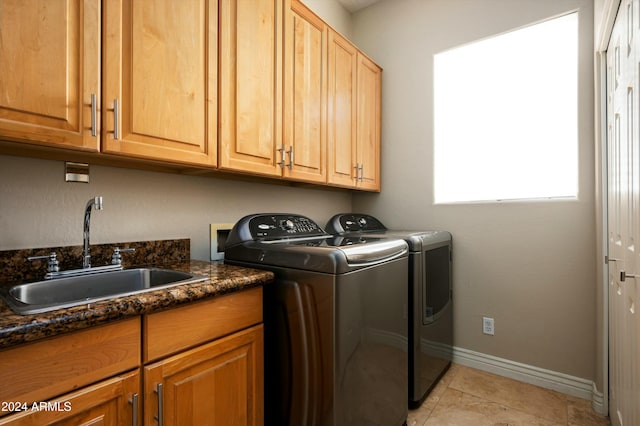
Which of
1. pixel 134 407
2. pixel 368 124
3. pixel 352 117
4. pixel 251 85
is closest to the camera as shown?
pixel 134 407

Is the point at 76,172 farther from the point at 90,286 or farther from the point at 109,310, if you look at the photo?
the point at 109,310

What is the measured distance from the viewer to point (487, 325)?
2293 mm

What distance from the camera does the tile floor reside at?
68.8 inches

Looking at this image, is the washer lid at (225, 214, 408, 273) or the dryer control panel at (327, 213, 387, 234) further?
the dryer control panel at (327, 213, 387, 234)

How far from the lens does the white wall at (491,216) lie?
199cm

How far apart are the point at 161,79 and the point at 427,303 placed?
5.90 ft

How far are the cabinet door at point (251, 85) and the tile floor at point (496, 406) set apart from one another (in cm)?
163

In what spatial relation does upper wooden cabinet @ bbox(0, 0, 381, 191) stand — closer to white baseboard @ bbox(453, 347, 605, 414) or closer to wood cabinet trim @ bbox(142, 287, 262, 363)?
wood cabinet trim @ bbox(142, 287, 262, 363)

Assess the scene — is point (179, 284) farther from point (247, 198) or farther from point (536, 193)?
point (536, 193)

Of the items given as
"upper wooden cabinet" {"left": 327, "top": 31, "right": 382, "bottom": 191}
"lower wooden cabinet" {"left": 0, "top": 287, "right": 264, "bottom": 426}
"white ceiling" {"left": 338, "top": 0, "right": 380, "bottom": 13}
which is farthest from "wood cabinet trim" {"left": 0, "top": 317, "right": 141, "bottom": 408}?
"white ceiling" {"left": 338, "top": 0, "right": 380, "bottom": 13}

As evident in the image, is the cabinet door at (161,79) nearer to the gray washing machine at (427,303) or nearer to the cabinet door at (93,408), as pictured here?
the cabinet door at (93,408)

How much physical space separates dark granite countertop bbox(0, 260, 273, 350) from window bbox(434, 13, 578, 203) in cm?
190

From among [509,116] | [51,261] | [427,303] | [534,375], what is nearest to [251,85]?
[51,261]

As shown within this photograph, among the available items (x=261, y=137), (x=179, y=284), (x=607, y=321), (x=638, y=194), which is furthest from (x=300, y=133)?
(x=607, y=321)
